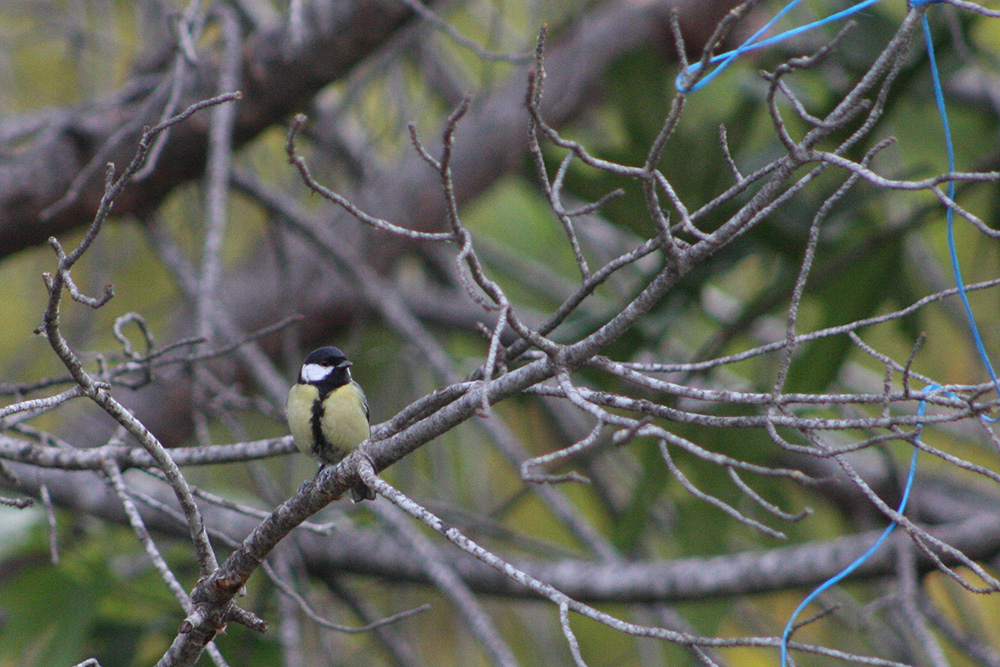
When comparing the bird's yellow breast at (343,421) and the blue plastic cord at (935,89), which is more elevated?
the bird's yellow breast at (343,421)

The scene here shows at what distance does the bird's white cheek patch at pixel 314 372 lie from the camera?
2949 millimetres

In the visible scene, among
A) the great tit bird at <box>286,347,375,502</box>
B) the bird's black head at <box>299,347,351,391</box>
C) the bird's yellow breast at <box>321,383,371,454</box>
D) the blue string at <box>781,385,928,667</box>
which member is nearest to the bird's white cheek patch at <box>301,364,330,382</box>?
the bird's black head at <box>299,347,351,391</box>

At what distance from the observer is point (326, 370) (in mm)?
3012

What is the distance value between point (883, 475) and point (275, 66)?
3.27m

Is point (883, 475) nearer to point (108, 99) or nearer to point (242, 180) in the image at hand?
point (242, 180)

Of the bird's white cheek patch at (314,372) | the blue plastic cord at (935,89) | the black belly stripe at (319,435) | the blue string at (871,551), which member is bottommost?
the blue string at (871,551)

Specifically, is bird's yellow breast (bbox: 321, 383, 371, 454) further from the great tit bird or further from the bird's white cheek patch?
the bird's white cheek patch

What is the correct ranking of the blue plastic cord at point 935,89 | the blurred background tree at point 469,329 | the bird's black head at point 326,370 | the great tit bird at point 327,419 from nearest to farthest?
the blue plastic cord at point 935,89 → the great tit bird at point 327,419 → the bird's black head at point 326,370 → the blurred background tree at point 469,329

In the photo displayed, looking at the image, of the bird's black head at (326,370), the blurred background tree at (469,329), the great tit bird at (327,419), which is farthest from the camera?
the blurred background tree at (469,329)

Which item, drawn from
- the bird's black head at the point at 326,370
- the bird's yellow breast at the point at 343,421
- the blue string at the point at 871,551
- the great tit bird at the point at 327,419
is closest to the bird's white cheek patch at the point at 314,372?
the bird's black head at the point at 326,370

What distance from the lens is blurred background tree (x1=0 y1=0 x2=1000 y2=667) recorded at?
3.14 metres

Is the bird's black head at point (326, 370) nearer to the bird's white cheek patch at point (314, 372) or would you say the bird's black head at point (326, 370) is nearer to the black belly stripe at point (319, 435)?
the bird's white cheek patch at point (314, 372)

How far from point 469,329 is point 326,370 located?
2401 mm

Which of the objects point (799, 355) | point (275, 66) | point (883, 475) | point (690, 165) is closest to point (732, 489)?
point (799, 355)
